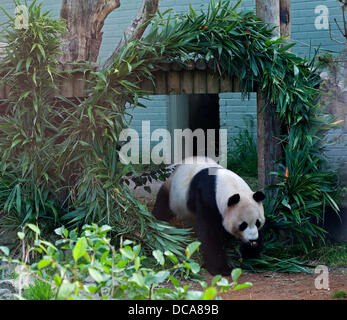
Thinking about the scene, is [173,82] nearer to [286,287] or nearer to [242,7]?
[286,287]

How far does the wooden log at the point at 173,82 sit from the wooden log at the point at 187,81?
4 centimetres

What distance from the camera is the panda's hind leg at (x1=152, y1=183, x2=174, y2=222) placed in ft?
17.8

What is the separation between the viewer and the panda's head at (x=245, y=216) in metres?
4.27

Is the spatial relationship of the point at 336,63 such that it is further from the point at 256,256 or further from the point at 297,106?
the point at 256,256

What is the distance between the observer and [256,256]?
455cm

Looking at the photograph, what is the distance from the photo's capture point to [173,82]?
494 centimetres

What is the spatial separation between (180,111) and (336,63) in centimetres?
474

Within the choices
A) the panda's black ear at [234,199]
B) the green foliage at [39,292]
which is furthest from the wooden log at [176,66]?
the green foliage at [39,292]

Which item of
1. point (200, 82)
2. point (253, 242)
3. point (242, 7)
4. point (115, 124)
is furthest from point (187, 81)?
point (242, 7)

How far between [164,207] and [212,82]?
1.43 meters
